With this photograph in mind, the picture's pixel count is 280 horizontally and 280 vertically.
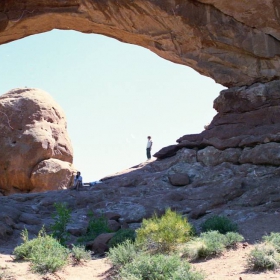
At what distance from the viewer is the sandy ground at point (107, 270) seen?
780 cm

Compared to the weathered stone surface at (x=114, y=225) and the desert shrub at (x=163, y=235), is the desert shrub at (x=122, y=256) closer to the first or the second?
the desert shrub at (x=163, y=235)

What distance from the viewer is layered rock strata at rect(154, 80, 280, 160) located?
53.7 ft

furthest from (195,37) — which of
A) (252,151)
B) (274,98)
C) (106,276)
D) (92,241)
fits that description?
(106,276)

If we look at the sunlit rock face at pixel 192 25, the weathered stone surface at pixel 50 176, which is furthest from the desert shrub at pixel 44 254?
the weathered stone surface at pixel 50 176

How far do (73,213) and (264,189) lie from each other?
19.5 feet

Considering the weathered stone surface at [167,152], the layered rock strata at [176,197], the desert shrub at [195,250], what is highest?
the weathered stone surface at [167,152]

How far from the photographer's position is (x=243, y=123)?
17.5 meters

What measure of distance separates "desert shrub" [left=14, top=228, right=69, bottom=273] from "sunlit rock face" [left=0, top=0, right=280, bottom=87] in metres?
11.1

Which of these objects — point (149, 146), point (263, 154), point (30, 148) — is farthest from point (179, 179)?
point (30, 148)

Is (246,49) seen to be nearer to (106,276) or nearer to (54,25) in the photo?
(54,25)

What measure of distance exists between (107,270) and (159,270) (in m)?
1.83

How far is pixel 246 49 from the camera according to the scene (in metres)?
18.1

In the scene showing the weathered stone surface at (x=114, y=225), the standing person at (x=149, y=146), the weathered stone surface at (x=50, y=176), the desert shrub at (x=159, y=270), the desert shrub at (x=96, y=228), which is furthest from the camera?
the weathered stone surface at (x=50, y=176)

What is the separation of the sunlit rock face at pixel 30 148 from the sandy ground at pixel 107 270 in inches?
575
